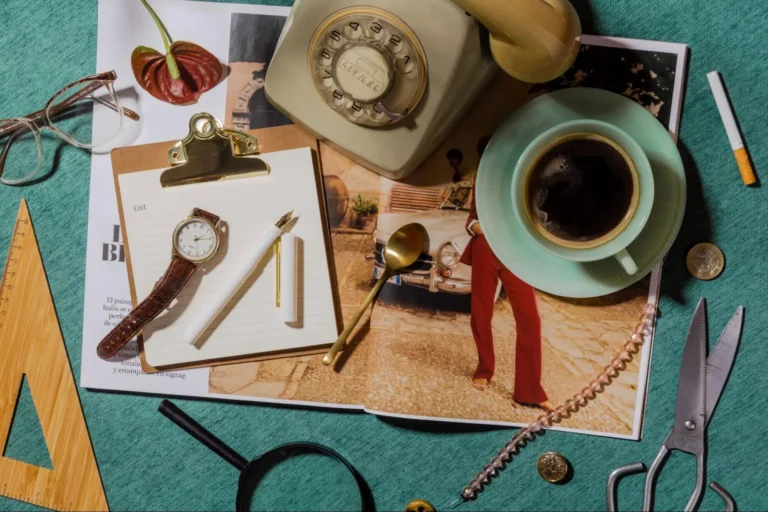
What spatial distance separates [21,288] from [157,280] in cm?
19

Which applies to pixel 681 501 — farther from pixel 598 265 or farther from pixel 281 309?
pixel 281 309

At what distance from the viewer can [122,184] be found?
729 millimetres

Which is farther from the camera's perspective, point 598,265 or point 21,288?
point 21,288

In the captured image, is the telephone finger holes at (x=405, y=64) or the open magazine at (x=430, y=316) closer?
the telephone finger holes at (x=405, y=64)

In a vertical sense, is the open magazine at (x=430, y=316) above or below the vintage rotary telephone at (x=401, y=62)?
below

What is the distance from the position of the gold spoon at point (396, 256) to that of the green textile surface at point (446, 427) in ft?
0.34

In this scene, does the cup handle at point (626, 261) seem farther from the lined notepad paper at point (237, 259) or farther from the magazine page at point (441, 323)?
the lined notepad paper at point (237, 259)

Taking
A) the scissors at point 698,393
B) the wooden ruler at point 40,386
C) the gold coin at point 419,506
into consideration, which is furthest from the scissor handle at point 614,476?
the wooden ruler at point 40,386

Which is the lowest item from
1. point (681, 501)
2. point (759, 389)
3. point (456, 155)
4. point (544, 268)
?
point (681, 501)

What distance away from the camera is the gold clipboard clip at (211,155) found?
0.71 m

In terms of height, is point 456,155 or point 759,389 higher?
point 456,155

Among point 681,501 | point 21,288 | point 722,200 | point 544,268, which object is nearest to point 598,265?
point 544,268

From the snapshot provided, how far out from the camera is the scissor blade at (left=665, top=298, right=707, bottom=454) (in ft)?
2.23

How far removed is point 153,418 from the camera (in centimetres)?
75
